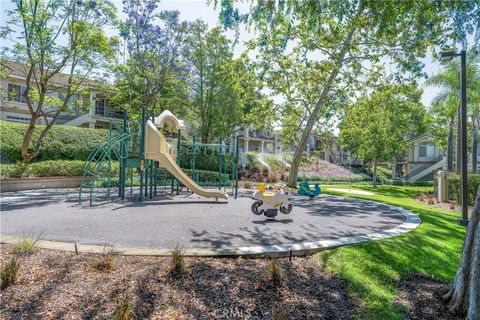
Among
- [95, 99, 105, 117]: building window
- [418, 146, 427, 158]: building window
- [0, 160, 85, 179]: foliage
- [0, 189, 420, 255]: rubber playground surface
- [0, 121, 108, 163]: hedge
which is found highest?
[95, 99, 105, 117]: building window

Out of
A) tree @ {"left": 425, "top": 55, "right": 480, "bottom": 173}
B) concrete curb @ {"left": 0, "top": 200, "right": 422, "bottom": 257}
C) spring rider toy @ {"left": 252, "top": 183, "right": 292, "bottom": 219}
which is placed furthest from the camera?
tree @ {"left": 425, "top": 55, "right": 480, "bottom": 173}

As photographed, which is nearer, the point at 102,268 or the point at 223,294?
the point at 223,294

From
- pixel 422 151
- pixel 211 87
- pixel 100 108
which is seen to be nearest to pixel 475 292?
pixel 211 87

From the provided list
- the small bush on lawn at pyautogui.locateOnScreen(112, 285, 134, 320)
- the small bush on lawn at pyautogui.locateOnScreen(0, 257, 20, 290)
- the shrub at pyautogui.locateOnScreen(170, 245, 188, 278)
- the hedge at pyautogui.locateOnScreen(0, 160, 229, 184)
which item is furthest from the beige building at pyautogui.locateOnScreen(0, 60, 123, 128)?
the small bush on lawn at pyautogui.locateOnScreen(112, 285, 134, 320)

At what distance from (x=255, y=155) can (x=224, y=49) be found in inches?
364

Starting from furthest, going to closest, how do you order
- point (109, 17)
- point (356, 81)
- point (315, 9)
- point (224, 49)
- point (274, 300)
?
point (224, 49)
point (356, 81)
point (109, 17)
point (315, 9)
point (274, 300)

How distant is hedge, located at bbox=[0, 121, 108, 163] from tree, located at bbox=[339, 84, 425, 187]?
698 inches

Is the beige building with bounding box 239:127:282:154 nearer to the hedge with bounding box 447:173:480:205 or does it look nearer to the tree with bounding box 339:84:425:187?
the tree with bounding box 339:84:425:187

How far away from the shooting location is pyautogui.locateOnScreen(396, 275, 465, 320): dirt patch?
9.59 feet

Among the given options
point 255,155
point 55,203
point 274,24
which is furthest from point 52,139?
point 274,24

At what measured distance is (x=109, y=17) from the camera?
43.0 feet

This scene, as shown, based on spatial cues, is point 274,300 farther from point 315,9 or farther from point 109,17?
point 109,17

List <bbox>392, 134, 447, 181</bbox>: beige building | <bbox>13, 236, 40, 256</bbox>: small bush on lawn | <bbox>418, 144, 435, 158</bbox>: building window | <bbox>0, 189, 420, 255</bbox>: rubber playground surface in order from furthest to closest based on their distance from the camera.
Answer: <bbox>418, 144, 435, 158</bbox>: building window → <bbox>392, 134, 447, 181</bbox>: beige building → <bbox>0, 189, 420, 255</bbox>: rubber playground surface → <bbox>13, 236, 40, 256</bbox>: small bush on lawn

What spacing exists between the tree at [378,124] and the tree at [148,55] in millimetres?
11589
